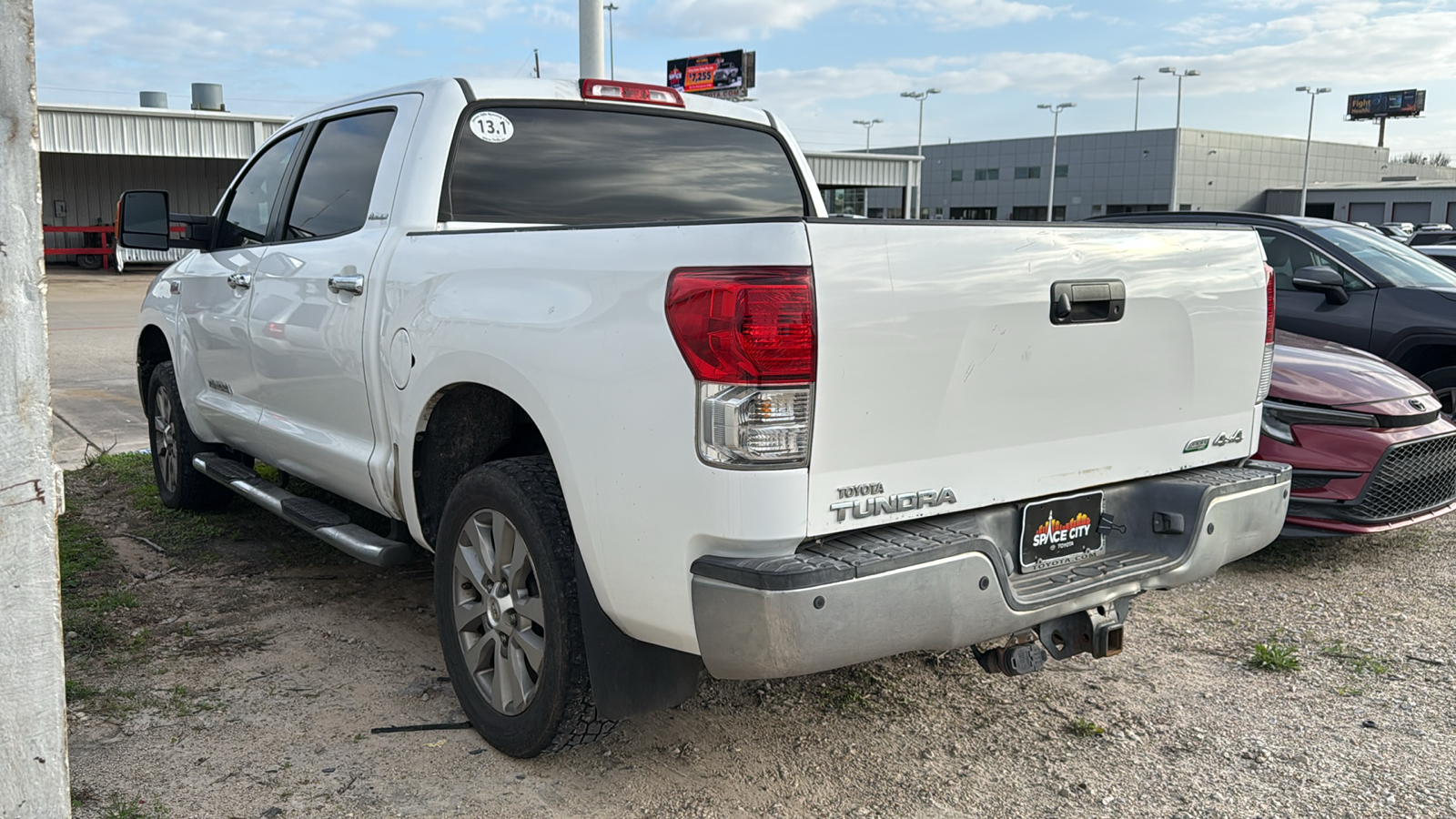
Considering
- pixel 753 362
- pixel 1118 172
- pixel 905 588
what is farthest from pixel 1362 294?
pixel 1118 172

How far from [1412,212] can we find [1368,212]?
271 cm

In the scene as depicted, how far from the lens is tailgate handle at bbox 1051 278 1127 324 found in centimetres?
286

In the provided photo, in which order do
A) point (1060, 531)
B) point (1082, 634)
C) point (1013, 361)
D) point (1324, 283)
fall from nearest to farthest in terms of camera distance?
1. point (1013, 361)
2. point (1060, 531)
3. point (1082, 634)
4. point (1324, 283)

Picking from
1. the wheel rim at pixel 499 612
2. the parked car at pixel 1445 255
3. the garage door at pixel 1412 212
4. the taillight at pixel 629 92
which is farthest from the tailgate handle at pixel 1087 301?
the garage door at pixel 1412 212

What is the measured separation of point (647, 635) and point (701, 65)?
231 ft

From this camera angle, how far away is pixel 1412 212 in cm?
7375

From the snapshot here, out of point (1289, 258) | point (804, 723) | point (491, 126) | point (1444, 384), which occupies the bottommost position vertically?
point (804, 723)

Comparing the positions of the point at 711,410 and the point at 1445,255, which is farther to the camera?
the point at 1445,255

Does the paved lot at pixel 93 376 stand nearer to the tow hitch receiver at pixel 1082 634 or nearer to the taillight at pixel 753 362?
the taillight at pixel 753 362

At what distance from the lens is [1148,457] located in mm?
3207

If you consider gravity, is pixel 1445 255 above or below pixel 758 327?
above

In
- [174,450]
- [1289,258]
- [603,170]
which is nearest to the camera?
[603,170]

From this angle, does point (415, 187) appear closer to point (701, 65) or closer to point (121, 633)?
point (121, 633)

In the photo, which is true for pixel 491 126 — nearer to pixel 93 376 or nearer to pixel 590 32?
pixel 590 32
